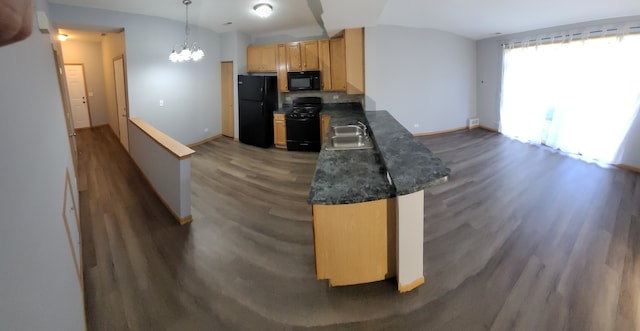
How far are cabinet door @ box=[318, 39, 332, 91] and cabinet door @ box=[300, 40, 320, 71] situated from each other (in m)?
0.09

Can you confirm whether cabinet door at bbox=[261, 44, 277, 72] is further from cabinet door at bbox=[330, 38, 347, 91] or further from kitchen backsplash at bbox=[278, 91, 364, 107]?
cabinet door at bbox=[330, 38, 347, 91]

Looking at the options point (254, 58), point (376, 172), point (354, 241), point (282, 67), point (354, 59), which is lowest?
point (354, 241)

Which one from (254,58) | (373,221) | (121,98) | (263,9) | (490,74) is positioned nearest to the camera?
(373,221)

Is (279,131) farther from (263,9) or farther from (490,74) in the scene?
(490,74)

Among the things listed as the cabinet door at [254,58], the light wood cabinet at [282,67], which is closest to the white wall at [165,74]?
the cabinet door at [254,58]

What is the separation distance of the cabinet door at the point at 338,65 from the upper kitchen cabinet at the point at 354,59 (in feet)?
1.63

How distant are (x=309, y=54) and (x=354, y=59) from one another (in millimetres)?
1256

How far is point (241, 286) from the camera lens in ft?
7.12

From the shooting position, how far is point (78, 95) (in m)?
8.12

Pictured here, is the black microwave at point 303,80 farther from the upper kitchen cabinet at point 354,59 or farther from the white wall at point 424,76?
the white wall at point 424,76

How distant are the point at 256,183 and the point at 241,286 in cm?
220

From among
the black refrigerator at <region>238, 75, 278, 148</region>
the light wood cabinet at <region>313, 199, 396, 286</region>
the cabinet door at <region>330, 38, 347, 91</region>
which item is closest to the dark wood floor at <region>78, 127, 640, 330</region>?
the light wood cabinet at <region>313, 199, 396, 286</region>

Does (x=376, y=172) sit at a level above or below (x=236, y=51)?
below

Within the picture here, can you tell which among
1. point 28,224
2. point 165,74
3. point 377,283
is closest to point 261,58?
point 165,74
